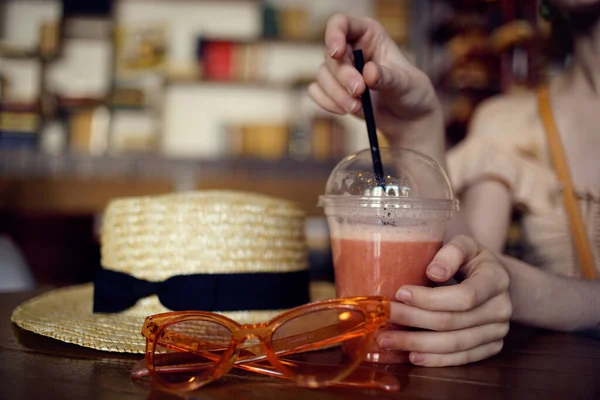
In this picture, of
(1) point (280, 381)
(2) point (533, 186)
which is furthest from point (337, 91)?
(2) point (533, 186)

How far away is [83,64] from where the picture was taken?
3.93m

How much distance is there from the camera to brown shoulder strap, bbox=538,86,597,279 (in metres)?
0.91

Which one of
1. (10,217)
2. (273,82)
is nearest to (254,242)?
(10,217)

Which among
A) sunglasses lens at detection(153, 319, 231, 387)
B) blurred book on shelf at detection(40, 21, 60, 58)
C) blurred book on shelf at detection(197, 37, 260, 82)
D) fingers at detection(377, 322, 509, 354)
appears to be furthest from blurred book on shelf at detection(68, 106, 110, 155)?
fingers at detection(377, 322, 509, 354)

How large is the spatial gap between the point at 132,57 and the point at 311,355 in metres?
3.82

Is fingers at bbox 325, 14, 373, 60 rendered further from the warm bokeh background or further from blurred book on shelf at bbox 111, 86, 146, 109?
blurred book on shelf at bbox 111, 86, 146, 109

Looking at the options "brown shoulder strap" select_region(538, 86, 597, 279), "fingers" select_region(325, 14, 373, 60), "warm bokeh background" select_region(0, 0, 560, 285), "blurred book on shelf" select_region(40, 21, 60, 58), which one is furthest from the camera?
"blurred book on shelf" select_region(40, 21, 60, 58)

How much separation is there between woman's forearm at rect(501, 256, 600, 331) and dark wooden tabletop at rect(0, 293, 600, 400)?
0.26 ft

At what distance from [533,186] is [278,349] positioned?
28.8 inches

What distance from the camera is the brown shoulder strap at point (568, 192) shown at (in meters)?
0.91

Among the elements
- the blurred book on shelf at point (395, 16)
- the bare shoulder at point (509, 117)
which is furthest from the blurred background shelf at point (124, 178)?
the bare shoulder at point (509, 117)

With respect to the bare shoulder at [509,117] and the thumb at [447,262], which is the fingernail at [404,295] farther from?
the bare shoulder at [509,117]

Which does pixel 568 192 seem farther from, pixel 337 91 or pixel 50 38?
pixel 50 38

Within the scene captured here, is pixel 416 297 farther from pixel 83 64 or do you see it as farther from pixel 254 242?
pixel 83 64
